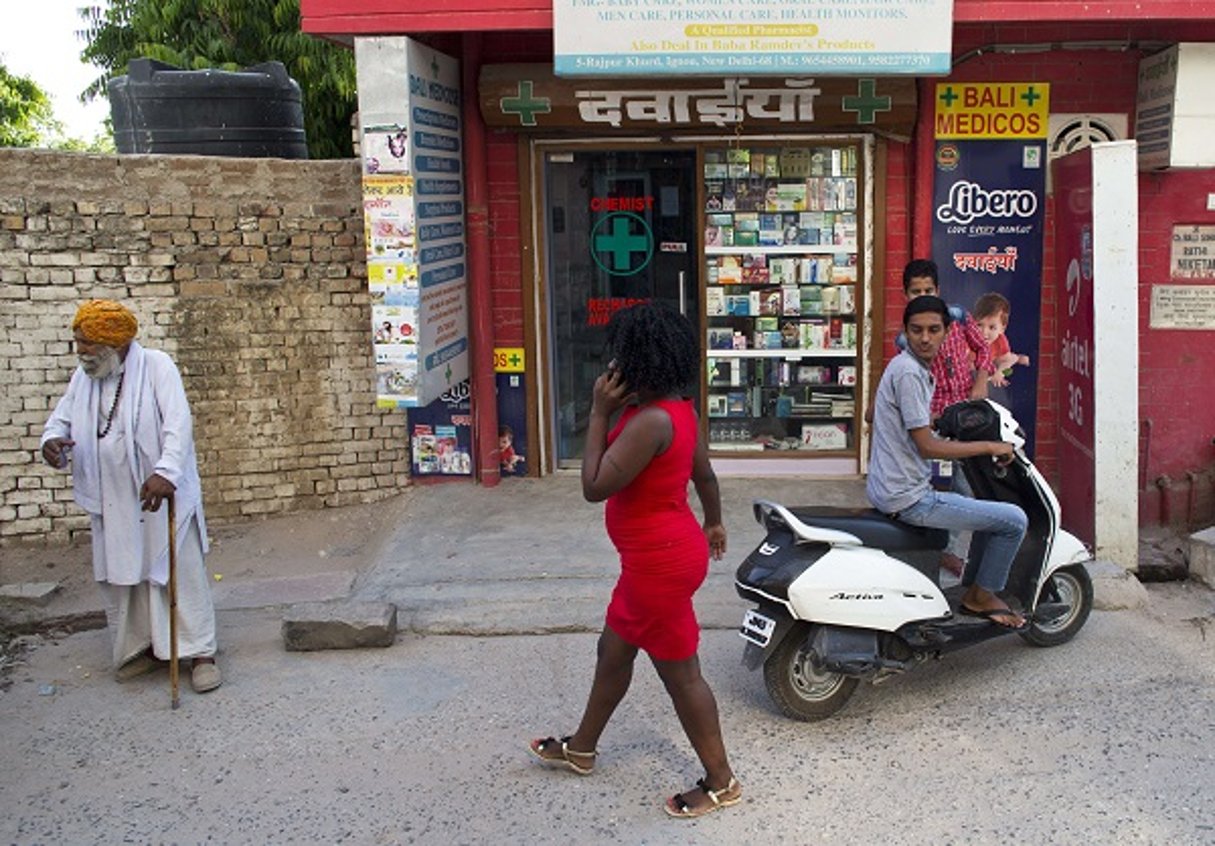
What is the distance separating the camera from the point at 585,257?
7.70m

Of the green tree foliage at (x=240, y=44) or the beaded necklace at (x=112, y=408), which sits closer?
the beaded necklace at (x=112, y=408)

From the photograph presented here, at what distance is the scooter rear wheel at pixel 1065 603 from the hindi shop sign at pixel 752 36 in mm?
2745

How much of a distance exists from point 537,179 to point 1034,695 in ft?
14.5

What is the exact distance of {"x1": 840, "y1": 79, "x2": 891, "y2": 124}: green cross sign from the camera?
692 cm

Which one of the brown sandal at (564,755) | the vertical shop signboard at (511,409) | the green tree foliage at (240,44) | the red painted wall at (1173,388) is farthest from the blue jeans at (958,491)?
the green tree foliage at (240,44)

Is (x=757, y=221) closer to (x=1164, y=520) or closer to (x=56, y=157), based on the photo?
(x=1164, y=520)

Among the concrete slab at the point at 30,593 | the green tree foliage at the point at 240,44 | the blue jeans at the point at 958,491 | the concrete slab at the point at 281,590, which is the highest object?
the green tree foliage at the point at 240,44

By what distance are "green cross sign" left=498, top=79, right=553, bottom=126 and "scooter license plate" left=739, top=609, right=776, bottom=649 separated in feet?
12.5

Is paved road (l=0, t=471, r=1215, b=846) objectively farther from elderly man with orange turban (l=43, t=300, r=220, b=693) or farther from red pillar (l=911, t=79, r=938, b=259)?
red pillar (l=911, t=79, r=938, b=259)

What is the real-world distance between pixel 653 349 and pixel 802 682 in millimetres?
1665

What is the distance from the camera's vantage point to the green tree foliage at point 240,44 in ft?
49.8

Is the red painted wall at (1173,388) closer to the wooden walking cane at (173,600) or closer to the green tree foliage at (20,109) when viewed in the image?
the wooden walking cane at (173,600)

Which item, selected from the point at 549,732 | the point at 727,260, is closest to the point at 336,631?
the point at 549,732

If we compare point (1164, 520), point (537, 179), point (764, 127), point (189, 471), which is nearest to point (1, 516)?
point (189, 471)
